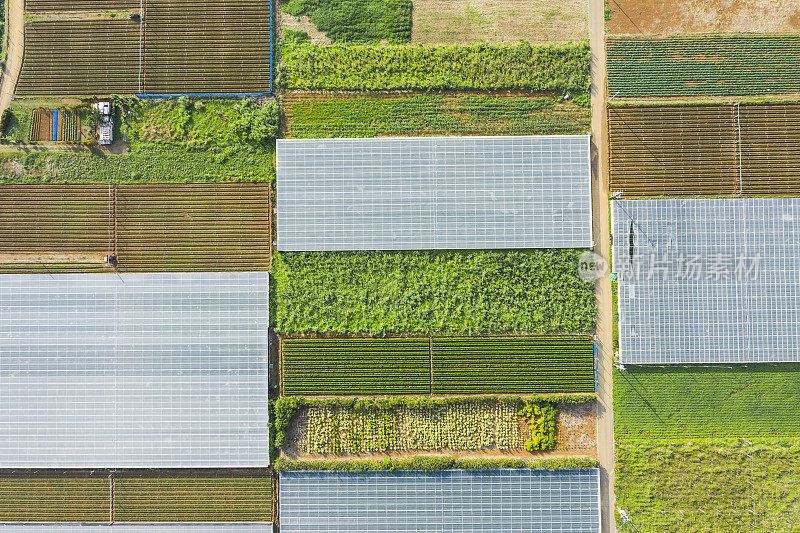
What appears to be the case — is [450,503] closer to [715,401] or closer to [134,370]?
[715,401]

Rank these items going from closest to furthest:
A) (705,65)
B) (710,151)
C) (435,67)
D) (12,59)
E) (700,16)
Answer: (710,151) < (705,65) < (435,67) < (12,59) < (700,16)

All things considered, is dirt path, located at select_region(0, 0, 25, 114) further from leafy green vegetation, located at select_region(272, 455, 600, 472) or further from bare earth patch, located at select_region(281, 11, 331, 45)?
leafy green vegetation, located at select_region(272, 455, 600, 472)

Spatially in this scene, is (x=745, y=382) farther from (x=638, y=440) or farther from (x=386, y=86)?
(x=386, y=86)

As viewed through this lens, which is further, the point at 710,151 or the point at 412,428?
the point at 710,151

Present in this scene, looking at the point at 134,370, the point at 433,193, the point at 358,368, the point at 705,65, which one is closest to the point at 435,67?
the point at 433,193

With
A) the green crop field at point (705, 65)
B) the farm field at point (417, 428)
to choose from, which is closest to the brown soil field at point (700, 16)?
the green crop field at point (705, 65)

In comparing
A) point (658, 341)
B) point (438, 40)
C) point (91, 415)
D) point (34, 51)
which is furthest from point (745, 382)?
point (34, 51)

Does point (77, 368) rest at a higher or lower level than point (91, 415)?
higher
